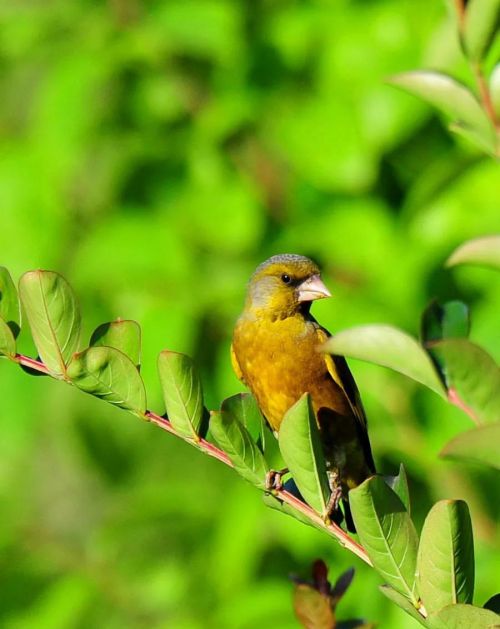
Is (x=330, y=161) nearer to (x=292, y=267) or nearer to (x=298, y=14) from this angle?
(x=298, y=14)

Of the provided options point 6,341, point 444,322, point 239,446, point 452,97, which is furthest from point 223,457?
point 452,97

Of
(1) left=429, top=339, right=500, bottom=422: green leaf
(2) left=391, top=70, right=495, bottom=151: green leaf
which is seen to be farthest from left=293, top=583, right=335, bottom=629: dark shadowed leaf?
(2) left=391, top=70, right=495, bottom=151: green leaf

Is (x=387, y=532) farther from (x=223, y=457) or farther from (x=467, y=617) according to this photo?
(x=223, y=457)

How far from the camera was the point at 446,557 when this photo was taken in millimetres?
1178

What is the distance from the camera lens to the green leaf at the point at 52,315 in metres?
1.29

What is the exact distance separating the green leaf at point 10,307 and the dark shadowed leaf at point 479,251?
1.79 feet

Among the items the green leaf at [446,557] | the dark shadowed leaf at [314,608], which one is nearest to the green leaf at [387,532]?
the green leaf at [446,557]

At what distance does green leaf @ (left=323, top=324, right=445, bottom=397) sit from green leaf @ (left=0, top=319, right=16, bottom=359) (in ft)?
1.26

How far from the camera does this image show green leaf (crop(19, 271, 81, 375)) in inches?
50.9

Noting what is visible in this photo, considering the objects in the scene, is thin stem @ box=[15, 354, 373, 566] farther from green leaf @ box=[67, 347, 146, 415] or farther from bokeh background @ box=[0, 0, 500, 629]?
bokeh background @ box=[0, 0, 500, 629]

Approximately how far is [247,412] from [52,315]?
0.28m

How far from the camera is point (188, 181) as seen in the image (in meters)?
3.61

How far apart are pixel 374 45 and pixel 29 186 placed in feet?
3.81

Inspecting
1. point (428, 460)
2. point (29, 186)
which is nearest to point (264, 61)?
point (29, 186)
